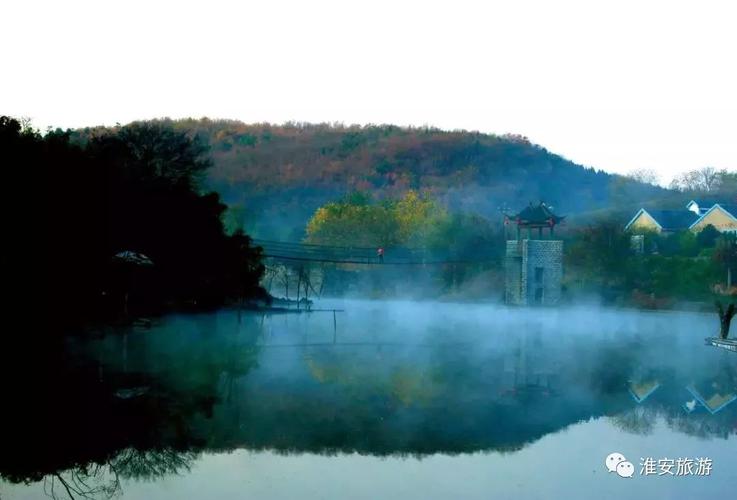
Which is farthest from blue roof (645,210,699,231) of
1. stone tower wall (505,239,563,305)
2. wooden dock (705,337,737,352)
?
wooden dock (705,337,737,352)

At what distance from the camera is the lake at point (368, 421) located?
1097cm

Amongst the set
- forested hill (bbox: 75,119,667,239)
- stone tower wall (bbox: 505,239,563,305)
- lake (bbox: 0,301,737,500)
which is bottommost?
lake (bbox: 0,301,737,500)

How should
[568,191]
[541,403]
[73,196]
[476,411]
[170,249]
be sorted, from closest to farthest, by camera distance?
1. [476,411]
2. [541,403]
3. [73,196]
4. [170,249]
5. [568,191]

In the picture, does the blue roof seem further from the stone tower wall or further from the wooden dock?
the wooden dock

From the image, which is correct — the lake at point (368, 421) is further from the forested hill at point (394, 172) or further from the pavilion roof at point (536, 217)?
the forested hill at point (394, 172)

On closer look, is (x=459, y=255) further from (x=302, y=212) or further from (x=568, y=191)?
(x=568, y=191)

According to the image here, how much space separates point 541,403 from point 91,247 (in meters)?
13.1

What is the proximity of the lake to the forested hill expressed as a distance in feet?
191

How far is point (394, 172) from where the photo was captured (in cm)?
9994

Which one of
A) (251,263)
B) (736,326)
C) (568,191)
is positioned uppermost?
(568,191)

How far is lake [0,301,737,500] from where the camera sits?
1097 centimetres

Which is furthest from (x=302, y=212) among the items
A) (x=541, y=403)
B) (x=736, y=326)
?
(x=541, y=403)

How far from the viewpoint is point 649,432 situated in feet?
47.0

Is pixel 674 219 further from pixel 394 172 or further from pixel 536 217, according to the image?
pixel 394 172
